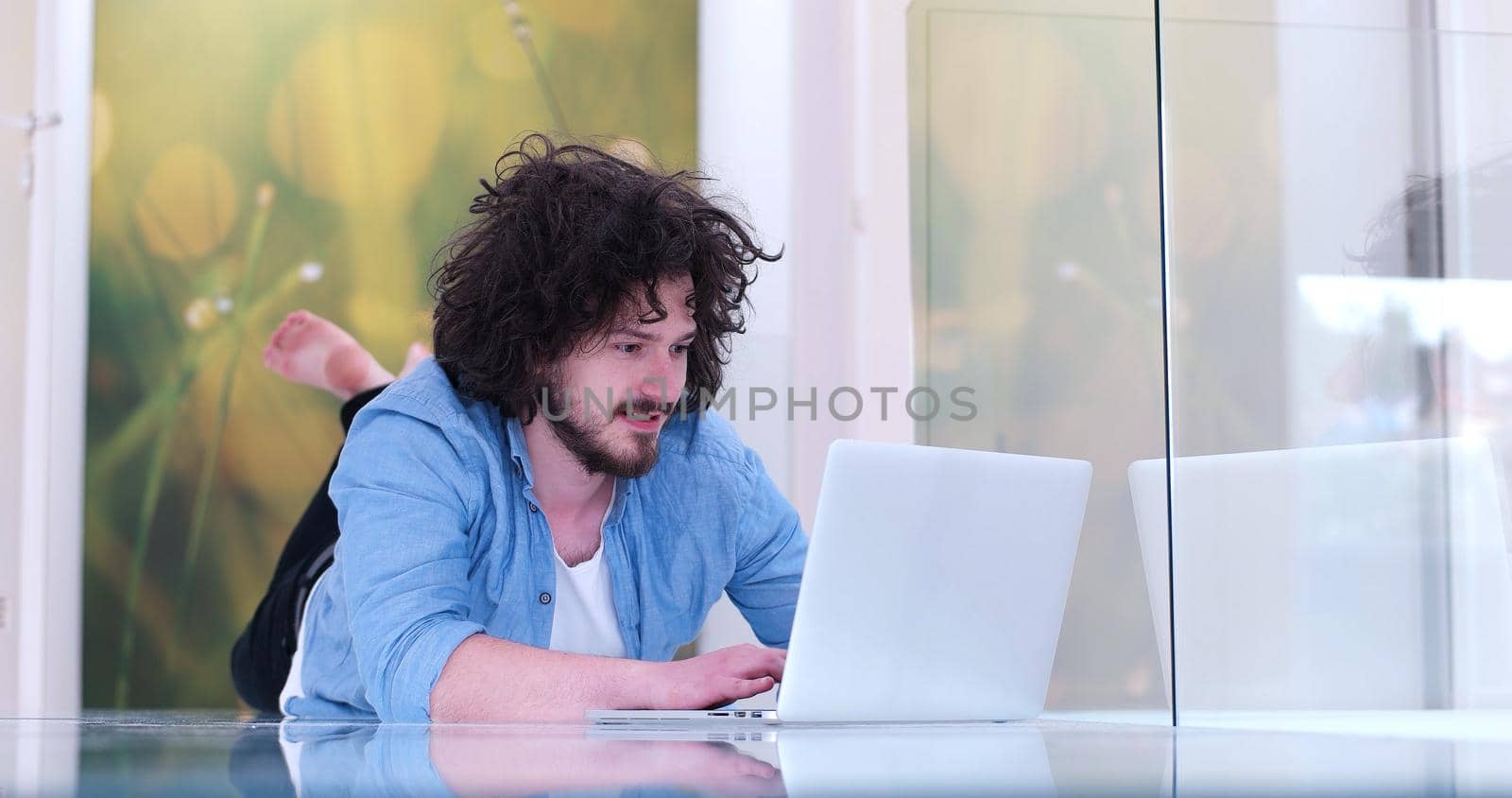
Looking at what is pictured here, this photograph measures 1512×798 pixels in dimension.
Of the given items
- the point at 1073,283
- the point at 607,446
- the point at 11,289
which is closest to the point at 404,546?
the point at 607,446

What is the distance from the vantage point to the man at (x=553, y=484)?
1307mm

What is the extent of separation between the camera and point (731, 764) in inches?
20.0

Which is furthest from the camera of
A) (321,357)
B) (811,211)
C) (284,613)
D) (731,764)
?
(321,357)

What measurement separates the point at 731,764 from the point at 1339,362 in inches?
20.6

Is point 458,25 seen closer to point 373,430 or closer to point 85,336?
point 85,336

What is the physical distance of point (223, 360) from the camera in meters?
3.41

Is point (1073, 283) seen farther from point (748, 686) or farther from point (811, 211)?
point (811, 211)

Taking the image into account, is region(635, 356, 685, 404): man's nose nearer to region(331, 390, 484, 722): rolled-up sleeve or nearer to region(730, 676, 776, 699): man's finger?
region(331, 390, 484, 722): rolled-up sleeve

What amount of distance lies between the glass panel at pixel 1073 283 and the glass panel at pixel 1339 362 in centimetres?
8

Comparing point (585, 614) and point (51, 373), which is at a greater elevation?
point (51, 373)

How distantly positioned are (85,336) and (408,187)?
2.86 ft

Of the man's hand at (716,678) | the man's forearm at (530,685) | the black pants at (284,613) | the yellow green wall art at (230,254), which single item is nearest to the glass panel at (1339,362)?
the man's hand at (716,678)

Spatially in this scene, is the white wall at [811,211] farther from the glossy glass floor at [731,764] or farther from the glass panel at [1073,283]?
the glossy glass floor at [731,764]

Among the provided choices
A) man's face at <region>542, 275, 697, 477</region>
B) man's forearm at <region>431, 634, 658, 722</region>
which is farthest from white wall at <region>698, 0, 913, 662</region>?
man's forearm at <region>431, 634, 658, 722</region>
